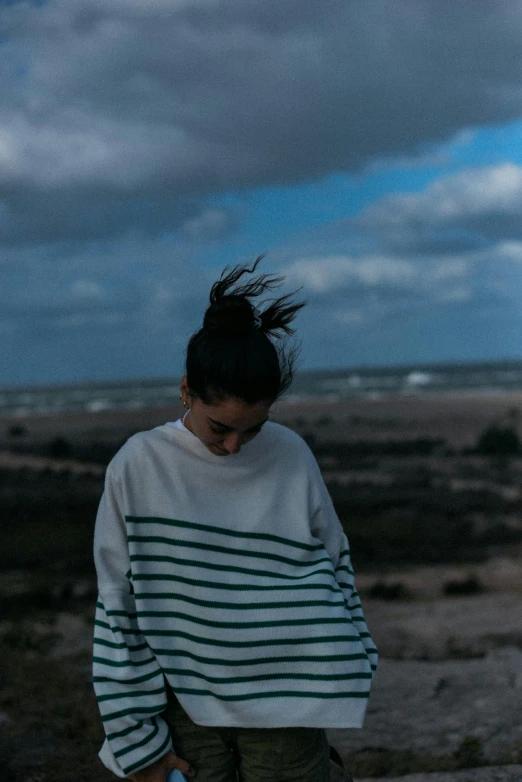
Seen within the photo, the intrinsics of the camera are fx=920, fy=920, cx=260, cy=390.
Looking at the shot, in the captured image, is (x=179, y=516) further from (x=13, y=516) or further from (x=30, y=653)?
(x=13, y=516)

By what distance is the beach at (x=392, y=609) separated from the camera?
388cm

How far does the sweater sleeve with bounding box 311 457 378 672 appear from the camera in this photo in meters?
2.14

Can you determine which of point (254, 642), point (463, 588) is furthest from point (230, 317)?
point (463, 588)

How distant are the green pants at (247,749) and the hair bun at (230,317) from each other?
856mm

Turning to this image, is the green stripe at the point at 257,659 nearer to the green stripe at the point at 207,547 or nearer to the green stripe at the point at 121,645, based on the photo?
the green stripe at the point at 121,645

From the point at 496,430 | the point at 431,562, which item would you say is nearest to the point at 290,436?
the point at 431,562

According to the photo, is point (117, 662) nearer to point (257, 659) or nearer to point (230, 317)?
point (257, 659)

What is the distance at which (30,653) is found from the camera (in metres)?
5.77

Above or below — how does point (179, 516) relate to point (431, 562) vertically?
above

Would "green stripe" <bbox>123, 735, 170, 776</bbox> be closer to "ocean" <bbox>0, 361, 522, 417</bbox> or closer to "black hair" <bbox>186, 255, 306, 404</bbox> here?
"black hair" <bbox>186, 255, 306, 404</bbox>

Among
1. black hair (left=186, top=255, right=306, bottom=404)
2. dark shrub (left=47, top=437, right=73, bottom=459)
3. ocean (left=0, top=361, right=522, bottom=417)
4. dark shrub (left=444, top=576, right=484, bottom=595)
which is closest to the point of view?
black hair (left=186, top=255, right=306, bottom=404)

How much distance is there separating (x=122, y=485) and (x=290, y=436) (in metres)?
0.42

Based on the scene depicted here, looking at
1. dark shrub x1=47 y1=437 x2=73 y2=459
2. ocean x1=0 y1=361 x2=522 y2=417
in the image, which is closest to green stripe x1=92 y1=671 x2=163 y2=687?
dark shrub x1=47 y1=437 x2=73 y2=459

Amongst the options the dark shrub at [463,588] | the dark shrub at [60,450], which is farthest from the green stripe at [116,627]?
the dark shrub at [60,450]
